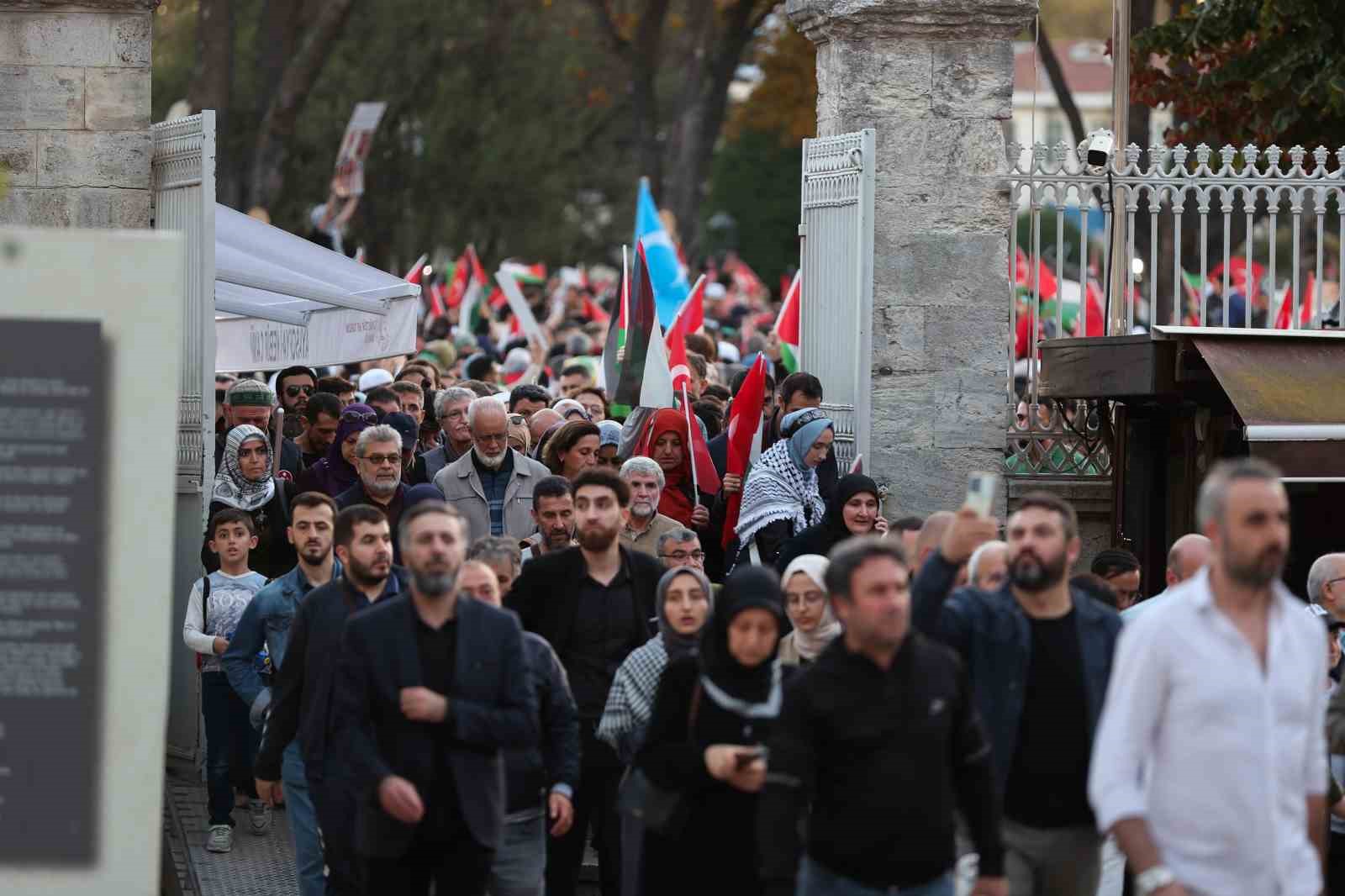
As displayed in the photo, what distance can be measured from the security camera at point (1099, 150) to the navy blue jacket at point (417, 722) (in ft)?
20.0

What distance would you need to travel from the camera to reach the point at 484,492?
1074 cm

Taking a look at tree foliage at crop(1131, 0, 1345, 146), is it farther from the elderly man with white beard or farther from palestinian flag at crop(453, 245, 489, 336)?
palestinian flag at crop(453, 245, 489, 336)

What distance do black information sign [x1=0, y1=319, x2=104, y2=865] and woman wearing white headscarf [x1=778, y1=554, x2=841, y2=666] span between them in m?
2.54

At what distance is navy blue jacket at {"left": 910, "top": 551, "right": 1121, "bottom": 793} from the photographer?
641 cm

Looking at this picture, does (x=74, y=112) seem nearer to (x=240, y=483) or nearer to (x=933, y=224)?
(x=240, y=483)

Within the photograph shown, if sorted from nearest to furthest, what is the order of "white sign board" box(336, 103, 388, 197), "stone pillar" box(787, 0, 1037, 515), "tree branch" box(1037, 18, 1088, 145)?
"stone pillar" box(787, 0, 1037, 515), "tree branch" box(1037, 18, 1088, 145), "white sign board" box(336, 103, 388, 197)

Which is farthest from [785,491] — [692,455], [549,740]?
[549,740]

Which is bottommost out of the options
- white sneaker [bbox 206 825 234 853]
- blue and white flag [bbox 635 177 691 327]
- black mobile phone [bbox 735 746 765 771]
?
white sneaker [bbox 206 825 234 853]

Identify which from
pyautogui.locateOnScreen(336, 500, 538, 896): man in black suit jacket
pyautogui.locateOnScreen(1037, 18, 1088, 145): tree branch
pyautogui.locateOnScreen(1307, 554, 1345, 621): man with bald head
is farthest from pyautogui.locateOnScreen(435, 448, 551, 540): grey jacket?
pyautogui.locateOnScreen(1037, 18, 1088, 145): tree branch

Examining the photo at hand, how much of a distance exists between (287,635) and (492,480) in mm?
2286

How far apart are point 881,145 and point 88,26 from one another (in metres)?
3.89

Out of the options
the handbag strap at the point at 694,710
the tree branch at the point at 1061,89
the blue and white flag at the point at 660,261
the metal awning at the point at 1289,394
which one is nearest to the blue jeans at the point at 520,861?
the handbag strap at the point at 694,710

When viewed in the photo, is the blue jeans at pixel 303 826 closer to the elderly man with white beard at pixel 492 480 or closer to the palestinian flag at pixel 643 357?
the elderly man with white beard at pixel 492 480

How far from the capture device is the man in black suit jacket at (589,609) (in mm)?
8195
